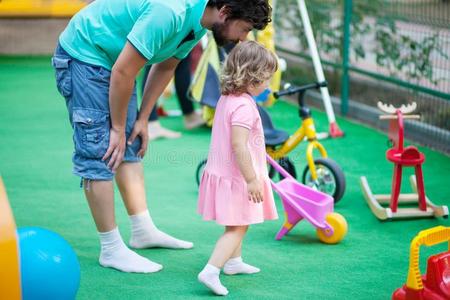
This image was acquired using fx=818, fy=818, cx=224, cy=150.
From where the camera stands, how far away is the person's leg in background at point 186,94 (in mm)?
7105

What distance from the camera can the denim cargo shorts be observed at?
11.8 ft

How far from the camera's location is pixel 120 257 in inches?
152

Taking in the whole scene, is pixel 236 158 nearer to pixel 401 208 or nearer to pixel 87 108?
pixel 87 108

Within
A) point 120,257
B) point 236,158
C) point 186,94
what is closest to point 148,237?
point 120,257

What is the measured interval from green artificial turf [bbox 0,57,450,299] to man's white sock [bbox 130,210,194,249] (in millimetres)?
43

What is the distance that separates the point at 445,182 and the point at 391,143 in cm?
85

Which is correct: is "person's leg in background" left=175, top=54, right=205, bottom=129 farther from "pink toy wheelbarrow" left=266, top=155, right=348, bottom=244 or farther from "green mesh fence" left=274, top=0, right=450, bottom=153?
"pink toy wheelbarrow" left=266, top=155, right=348, bottom=244

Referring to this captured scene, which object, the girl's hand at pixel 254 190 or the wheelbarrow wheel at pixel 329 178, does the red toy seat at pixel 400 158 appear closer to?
the wheelbarrow wheel at pixel 329 178

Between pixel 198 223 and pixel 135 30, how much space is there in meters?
1.63

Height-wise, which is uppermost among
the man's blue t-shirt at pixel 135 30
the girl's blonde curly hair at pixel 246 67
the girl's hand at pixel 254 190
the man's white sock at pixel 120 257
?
the man's blue t-shirt at pixel 135 30

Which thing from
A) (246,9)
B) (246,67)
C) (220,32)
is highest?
(246,9)

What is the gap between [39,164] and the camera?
6.02m

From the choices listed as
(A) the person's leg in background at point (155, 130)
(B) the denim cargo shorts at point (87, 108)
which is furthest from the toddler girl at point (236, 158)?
(A) the person's leg in background at point (155, 130)

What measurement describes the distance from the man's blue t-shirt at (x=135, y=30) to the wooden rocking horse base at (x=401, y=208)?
5.22ft
